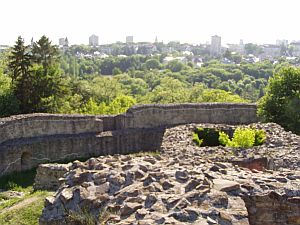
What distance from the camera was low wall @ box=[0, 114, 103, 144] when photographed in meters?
17.8

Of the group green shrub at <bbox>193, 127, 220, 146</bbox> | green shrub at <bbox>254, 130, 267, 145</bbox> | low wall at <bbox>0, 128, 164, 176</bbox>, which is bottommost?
low wall at <bbox>0, 128, 164, 176</bbox>

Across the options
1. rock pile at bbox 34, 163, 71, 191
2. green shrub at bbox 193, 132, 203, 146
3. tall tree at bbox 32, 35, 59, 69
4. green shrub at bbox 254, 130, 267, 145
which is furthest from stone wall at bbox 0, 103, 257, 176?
tall tree at bbox 32, 35, 59, 69

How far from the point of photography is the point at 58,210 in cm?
782

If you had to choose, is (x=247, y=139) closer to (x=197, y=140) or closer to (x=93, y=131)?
(x=197, y=140)

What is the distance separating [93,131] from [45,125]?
226 cm

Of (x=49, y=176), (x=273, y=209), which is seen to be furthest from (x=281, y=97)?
(x=273, y=209)

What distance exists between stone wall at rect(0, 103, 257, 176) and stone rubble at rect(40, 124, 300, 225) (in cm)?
947

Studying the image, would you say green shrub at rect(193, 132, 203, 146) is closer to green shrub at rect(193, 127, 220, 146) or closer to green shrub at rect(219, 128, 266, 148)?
green shrub at rect(193, 127, 220, 146)

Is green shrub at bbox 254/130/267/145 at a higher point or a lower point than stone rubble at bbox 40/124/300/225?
lower

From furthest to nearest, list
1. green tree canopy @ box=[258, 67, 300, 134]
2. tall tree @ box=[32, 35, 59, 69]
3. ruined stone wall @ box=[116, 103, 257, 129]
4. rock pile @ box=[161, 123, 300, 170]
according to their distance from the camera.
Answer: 1. tall tree @ box=[32, 35, 59, 69]
2. ruined stone wall @ box=[116, 103, 257, 129]
3. green tree canopy @ box=[258, 67, 300, 134]
4. rock pile @ box=[161, 123, 300, 170]

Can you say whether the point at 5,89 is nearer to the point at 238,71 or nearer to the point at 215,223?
the point at 215,223

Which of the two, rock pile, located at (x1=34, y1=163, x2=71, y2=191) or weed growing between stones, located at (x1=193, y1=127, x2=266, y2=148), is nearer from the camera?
rock pile, located at (x1=34, y1=163, x2=71, y2=191)

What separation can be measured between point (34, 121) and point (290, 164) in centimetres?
1062

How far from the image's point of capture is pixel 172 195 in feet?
23.8
